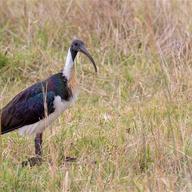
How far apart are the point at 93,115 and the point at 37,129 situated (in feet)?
3.40

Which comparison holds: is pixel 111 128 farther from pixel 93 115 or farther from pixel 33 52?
pixel 33 52

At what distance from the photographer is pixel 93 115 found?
725 centimetres

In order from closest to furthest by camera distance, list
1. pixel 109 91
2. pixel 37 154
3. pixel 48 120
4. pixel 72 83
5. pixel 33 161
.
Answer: pixel 33 161 → pixel 37 154 → pixel 48 120 → pixel 72 83 → pixel 109 91

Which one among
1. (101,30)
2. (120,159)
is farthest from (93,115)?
(101,30)

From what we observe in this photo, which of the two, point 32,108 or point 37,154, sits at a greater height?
point 32,108

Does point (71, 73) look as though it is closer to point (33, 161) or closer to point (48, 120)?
point (48, 120)

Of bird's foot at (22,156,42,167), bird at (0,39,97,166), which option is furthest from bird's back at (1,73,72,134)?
bird's foot at (22,156,42,167)

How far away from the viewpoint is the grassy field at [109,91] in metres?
5.52

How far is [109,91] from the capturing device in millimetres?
8172

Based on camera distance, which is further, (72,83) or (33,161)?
(72,83)

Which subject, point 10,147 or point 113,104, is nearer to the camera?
point 10,147

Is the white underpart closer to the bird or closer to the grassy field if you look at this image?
the bird

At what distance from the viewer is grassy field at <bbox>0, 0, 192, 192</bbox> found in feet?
18.1

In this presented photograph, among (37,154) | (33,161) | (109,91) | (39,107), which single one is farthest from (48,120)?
(109,91)
